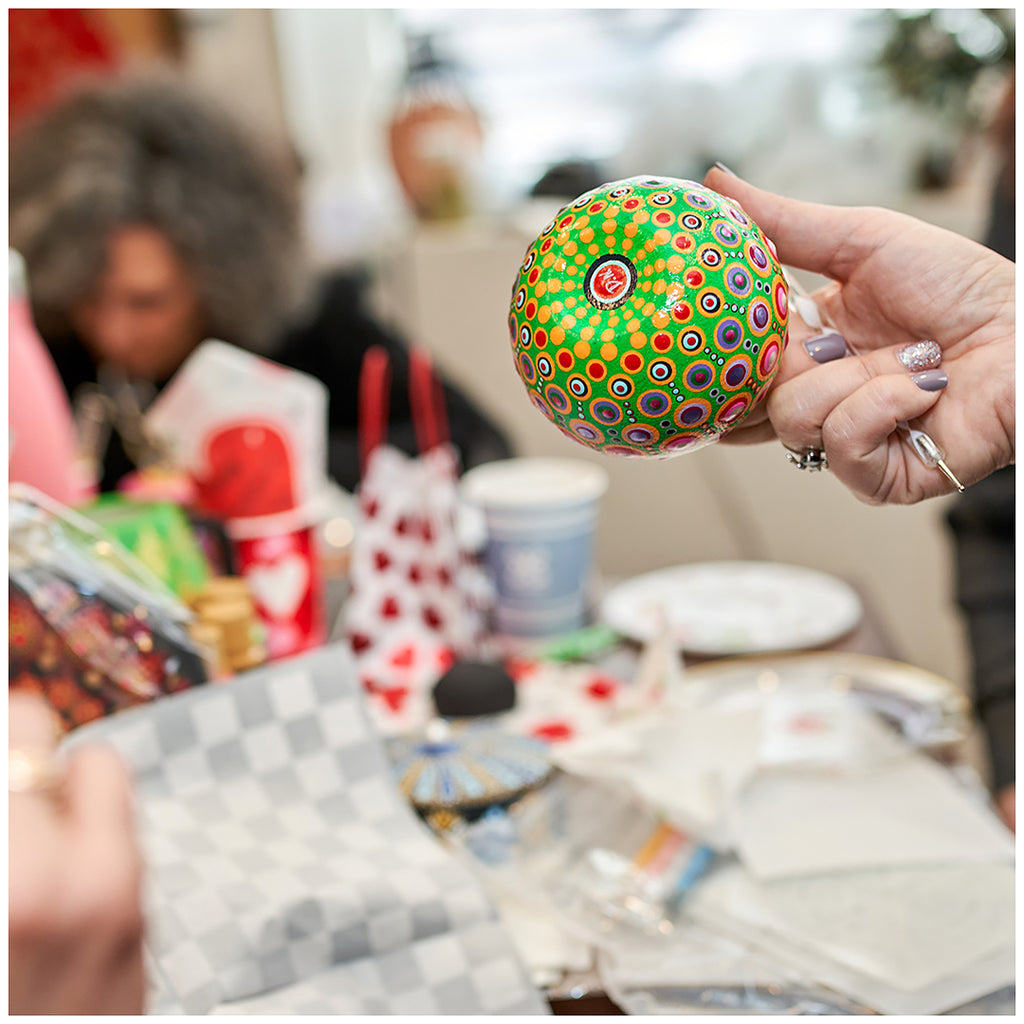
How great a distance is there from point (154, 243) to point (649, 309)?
4.57ft

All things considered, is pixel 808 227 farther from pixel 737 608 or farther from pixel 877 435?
pixel 737 608

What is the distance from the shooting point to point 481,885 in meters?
0.62

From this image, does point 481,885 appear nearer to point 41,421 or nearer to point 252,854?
point 252,854

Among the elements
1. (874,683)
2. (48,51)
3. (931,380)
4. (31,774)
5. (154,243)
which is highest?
(48,51)

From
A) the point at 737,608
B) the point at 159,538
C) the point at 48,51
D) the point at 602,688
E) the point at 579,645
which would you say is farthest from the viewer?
the point at 48,51

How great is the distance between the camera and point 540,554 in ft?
3.55

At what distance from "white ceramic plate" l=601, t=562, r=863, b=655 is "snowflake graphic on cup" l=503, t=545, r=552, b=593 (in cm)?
10

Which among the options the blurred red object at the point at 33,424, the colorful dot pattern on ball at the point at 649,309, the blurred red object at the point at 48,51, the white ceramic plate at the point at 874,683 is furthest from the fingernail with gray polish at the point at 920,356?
the blurred red object at the point at 48,51

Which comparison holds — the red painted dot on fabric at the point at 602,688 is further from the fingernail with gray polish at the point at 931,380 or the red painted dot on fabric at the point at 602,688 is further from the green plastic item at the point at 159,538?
the fingernail with gray polish at the point at 931,380

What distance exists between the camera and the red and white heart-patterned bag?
38.8 inches

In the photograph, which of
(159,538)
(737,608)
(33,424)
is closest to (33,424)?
(33,424)

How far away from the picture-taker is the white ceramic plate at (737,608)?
106 cm

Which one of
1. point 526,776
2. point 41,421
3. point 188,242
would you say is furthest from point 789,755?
point 188,242

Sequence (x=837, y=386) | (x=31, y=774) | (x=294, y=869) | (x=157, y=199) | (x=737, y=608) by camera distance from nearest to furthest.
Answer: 1. (x=31, y=774)
2. (x=837, y=386)
3. (x=294, y=869)
4. (x=737, y=608)
5. (x=157, y=199)
